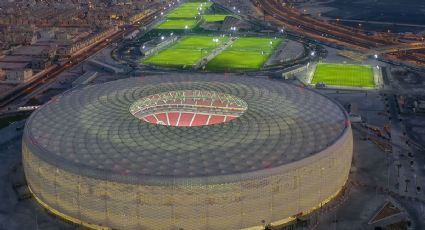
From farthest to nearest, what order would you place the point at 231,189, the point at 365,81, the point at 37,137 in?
the point at 365,81 < the point at 37,137 < the point at 231,189

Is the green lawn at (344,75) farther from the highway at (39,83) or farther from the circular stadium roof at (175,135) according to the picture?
the highway at (39,83)

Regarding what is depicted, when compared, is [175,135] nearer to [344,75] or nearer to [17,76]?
[17,76]

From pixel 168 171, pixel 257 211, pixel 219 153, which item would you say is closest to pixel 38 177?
pixel 168 171

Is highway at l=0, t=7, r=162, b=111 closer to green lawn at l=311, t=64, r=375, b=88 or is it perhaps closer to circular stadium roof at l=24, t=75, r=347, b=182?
circular stadium roof at l=24, t=75, r=347, b=182

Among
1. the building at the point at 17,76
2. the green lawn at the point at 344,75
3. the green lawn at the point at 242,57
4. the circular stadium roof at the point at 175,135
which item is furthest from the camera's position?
the green lawn at the point at 242,57

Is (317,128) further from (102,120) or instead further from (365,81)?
(365,81)

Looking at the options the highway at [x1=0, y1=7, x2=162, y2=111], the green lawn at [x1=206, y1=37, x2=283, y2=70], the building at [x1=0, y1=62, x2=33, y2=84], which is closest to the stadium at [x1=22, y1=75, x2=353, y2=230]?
the highway at [x1=0, y1=7, x2=162, y2=111]

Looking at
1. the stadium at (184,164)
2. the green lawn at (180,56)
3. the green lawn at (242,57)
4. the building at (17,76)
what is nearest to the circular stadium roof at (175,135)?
the stadium at (184,164)
